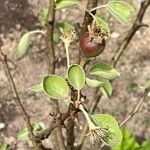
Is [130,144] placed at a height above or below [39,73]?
above

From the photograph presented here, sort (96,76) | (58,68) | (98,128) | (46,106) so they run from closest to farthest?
(98,128) < (96,76) < (46,106) < (58,68)

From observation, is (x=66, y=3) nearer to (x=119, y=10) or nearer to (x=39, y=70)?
(x=119, y=10)

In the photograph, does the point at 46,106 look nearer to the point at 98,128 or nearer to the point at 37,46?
the point at 37,46

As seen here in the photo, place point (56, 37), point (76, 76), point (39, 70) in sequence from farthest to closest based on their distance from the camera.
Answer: point (39, 70) < point (56, 37) < point (76, 76)

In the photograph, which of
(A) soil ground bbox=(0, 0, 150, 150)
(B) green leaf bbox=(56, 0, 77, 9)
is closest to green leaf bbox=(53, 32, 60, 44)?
(B) green leaf bbox=(56, 0, 77, 9)

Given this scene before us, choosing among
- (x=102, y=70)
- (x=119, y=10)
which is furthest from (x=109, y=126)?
(x=119, y=10)

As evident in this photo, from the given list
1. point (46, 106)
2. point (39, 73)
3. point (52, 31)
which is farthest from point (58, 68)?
point (52, 31)

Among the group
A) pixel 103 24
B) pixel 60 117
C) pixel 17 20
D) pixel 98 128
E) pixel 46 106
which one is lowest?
pixel 46 106
